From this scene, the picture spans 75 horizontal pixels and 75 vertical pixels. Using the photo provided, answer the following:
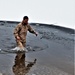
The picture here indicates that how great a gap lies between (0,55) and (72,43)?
16.5 ft

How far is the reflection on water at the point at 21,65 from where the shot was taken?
7.46 m

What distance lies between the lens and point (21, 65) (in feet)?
26.7

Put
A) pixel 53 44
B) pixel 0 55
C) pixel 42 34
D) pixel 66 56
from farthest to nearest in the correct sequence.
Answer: pixel 42 34 < pixel 53 44 < pixel 66 56 < pixel 0 55

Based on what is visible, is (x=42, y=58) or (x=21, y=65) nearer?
(x=21, y=65)

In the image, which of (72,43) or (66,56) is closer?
(66,56)

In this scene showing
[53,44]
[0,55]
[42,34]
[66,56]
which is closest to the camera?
[0,55]

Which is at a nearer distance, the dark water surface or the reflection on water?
the reflection on water

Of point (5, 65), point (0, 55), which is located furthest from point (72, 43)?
point (5, 65)

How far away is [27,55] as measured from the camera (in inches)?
381

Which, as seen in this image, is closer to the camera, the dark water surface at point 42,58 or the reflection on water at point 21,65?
the reflection on water at point 21,65

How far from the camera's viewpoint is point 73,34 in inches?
638

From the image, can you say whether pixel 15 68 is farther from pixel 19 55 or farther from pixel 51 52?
pixel 51 52

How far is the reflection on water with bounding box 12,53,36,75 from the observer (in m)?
7.46

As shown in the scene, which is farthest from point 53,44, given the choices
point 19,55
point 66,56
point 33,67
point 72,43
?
point 33,67
